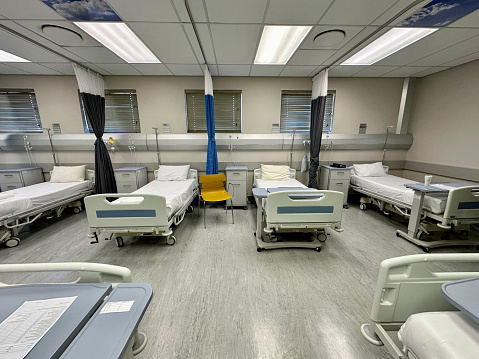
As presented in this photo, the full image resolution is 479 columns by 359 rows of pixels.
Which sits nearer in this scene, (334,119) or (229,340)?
(229,340)

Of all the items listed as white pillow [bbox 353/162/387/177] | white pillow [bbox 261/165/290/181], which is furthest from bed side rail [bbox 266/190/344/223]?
white pillow [bbox 353/162/387/177]

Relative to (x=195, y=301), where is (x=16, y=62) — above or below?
above

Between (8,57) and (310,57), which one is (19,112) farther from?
(310,57)

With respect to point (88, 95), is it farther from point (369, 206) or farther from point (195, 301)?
point (369, 206)

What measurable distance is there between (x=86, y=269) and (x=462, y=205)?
411cm

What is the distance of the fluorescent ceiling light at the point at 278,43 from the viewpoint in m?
2.60

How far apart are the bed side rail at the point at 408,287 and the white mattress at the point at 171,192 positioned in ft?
8.09

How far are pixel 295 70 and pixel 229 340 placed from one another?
15.2ft

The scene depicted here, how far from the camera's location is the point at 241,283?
2.03 metres

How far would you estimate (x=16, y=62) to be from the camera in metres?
3.56

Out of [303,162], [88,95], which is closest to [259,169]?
[303,162]

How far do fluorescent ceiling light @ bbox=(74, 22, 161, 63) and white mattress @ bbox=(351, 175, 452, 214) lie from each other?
196 inches

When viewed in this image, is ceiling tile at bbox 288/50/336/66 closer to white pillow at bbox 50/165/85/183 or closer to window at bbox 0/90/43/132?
white pillow at bbox 50/165/85/183

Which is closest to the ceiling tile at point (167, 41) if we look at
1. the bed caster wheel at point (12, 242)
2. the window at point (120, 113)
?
the window at point (120, 113)
